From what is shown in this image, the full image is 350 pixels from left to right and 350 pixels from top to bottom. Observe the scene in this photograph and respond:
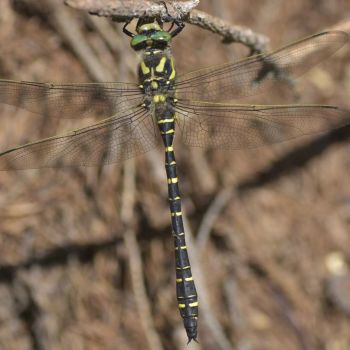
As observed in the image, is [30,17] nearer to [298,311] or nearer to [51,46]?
[51,46]

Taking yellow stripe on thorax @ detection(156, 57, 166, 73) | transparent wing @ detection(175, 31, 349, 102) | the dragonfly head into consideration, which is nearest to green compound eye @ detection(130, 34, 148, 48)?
the dragonfly head

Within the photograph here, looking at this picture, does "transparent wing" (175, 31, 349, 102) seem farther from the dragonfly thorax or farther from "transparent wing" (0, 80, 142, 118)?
"transparent wing" (0, 80, 142, 118)

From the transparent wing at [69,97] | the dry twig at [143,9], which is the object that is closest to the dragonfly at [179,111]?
the transparent wing at [69,97]

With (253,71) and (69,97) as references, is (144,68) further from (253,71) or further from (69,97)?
(253,71)

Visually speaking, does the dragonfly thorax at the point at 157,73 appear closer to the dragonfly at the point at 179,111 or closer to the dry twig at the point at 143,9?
the dragonfly at the point at 179,111

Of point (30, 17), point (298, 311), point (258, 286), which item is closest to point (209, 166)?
point (258, 286)
